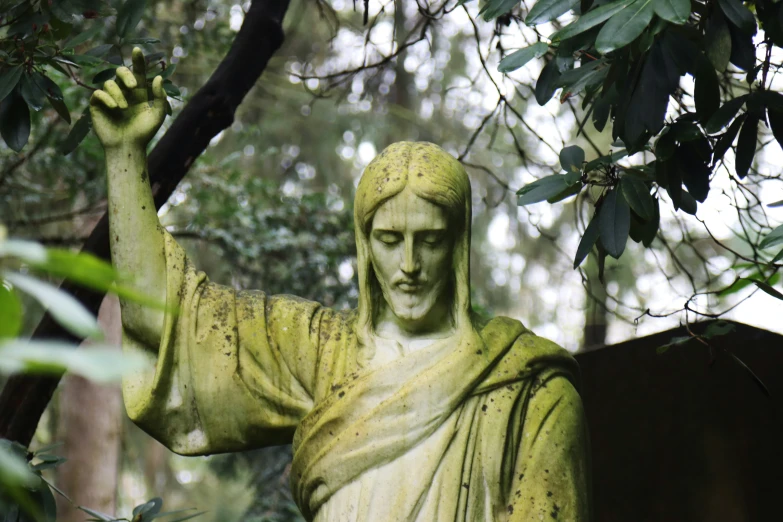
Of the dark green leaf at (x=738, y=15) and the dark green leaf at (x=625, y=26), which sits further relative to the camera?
the dark green leaf at (x=738, y=15)

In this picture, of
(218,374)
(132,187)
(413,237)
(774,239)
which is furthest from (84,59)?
(774,239)

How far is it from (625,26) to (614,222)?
0.79 metres

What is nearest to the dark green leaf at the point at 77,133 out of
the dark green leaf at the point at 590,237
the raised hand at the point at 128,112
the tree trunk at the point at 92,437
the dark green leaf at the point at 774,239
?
the raised hand at the point at 128,112

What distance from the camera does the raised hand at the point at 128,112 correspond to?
3.29 m

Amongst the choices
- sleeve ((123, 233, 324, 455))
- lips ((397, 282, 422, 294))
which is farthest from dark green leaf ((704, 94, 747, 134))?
sleeve ((123, 233, 324, 455))

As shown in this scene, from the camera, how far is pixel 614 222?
346 cm

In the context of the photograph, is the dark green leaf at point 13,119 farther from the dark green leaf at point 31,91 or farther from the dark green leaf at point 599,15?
the dark green leaf at point 599,15

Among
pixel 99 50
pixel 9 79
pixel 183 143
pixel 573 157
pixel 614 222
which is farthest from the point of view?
pixel 183 143

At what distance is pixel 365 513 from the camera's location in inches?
121

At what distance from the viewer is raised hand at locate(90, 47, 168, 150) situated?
3.29 metres

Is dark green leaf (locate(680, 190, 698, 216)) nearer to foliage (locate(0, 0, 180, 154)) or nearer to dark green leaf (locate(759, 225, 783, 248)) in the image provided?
dark green leaf (locate(759, 225, 783, 248))

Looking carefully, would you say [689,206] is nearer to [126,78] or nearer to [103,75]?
[126,78]

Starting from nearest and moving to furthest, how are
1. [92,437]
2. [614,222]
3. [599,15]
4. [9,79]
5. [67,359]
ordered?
[67,359], [599,15], [614,222], [9,79], [92,437]

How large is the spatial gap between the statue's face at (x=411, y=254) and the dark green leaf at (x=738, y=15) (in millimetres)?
1011
